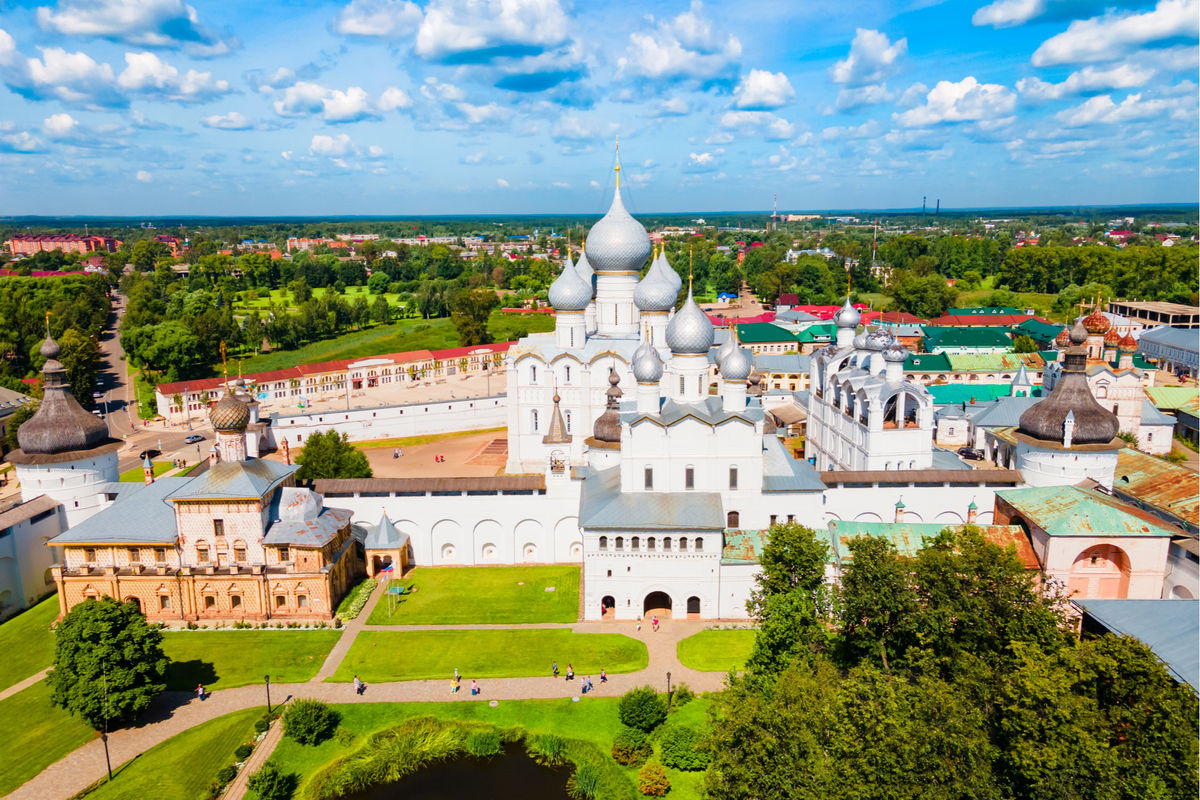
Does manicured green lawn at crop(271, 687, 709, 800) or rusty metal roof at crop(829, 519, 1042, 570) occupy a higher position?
rusty metal roof at crop(829, 519, 1042, 570)

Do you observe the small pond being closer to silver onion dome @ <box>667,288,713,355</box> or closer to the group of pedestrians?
the group of pedestrians

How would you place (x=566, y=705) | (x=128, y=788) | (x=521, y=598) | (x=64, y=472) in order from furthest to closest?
(x=64, y=472)
(x=521, y=598)
(x=566, y=705)
(x=128, y=788)

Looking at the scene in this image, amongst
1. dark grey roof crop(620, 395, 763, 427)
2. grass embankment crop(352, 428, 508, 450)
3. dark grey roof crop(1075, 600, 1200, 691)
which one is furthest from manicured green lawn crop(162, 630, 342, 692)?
grass embankment crop(352, 428, 508, 450)

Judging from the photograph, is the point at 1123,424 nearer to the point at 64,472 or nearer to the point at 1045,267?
the point at 64,472

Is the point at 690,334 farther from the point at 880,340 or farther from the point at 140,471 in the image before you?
the point at 140,471

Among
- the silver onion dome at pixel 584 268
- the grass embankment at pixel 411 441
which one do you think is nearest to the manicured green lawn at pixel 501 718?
the silver onion dome at pixel 584 268

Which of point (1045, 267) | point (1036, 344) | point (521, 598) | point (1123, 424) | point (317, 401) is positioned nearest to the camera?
point (521, 598)

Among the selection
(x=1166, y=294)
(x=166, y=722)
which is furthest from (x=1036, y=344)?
(x=166, y=722)
